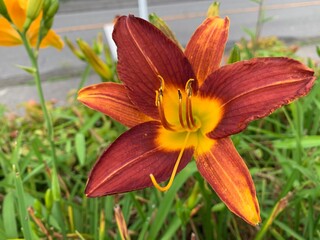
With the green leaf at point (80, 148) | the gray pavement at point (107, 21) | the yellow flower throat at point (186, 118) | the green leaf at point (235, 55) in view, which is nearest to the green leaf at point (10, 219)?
the green leaf at point (80, 148)

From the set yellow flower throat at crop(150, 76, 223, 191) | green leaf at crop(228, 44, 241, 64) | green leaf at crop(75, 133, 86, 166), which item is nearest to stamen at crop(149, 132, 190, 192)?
yellow flower throat at crop(150, 76, 223, 191)

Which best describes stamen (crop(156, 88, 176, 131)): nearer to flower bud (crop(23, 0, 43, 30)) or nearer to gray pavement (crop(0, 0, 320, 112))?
flower bud (crop(23, 0, 43, 30))

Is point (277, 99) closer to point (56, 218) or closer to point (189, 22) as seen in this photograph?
point (56, 218)

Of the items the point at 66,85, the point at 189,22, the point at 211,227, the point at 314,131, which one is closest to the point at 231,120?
the point at 211,227

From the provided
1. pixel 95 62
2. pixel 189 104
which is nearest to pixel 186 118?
pixel 189 104

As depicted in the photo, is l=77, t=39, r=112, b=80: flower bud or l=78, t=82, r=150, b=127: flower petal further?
l=77, t=39, r=112, b=80: flower bud

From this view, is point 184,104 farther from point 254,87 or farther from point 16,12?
point 16,12

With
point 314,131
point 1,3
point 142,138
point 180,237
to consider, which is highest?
point 1,3
